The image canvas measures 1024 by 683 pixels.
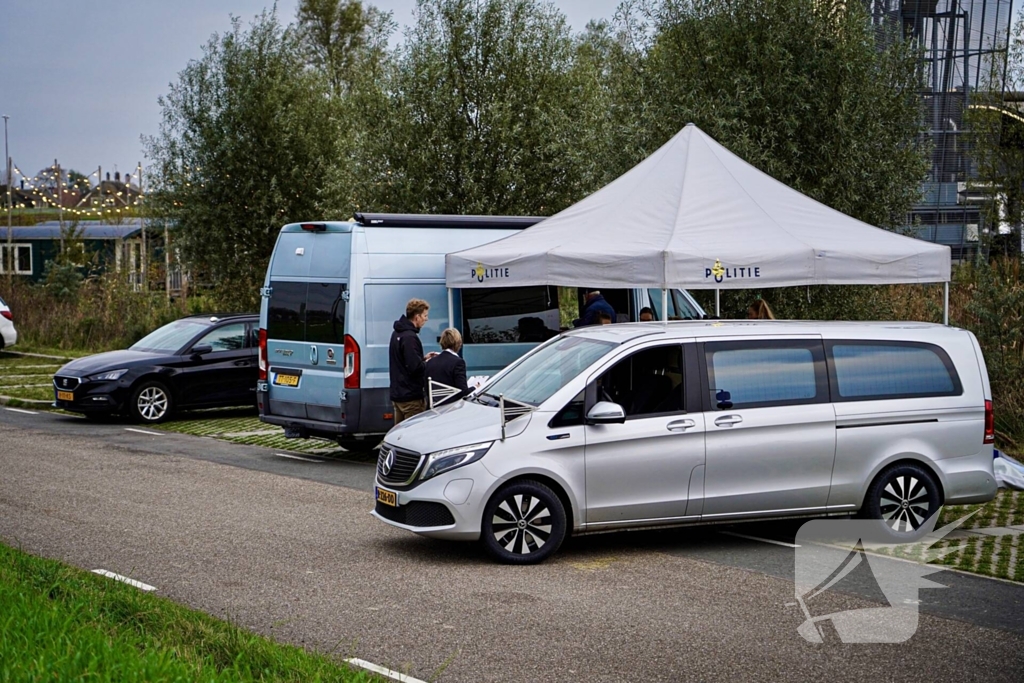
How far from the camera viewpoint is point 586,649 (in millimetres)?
6438

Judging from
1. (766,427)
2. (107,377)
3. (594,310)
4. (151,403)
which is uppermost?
(594,310)

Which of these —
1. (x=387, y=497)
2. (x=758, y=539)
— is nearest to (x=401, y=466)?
(x=387, y=497)

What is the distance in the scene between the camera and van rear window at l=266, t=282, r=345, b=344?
13.6m

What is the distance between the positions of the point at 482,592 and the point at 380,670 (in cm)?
188

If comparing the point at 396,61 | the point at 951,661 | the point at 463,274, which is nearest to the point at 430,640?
the point at 951,661

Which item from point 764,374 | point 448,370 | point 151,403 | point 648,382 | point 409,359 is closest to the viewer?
point 648,382

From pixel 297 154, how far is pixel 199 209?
2.72 meters

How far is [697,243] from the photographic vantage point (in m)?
12.7

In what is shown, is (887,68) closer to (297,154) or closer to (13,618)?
(297,154)

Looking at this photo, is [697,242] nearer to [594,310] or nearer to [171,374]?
[594,310]

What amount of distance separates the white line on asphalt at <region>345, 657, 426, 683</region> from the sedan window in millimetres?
13440

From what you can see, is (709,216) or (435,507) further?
(709,216)

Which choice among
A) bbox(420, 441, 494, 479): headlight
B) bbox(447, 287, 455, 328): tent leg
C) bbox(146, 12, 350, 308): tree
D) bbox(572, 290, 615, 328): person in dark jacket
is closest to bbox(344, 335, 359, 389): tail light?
bbox(447, 287, 455, 328): tent leg

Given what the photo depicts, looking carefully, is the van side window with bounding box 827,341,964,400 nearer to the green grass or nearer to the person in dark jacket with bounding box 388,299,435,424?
the person in dark jacket with bounding box 388,299,435,424
